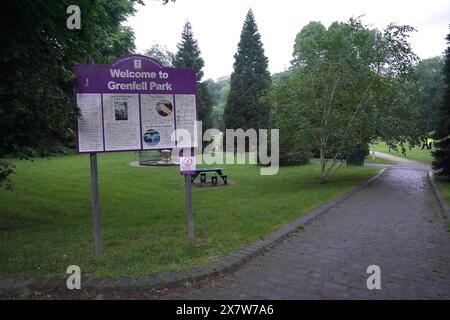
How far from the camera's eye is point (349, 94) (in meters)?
14.7

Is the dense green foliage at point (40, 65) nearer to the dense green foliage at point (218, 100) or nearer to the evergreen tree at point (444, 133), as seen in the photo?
the evergreen tree at point (444, 133)

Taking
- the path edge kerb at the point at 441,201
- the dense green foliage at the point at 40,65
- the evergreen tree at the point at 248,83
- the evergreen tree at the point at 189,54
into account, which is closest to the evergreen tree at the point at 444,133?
the path edge kerb at the point at 441,201

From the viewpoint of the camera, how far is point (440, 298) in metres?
4.43

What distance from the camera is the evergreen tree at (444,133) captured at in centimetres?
1736

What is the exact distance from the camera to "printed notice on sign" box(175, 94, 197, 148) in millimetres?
6117

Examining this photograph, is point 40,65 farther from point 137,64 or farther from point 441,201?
point 441,201

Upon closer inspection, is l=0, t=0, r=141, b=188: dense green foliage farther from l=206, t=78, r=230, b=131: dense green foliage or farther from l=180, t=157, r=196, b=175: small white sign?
l=206, t=78, r=230, b=131: dense green foliage

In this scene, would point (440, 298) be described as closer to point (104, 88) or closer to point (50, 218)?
point (104, 88)

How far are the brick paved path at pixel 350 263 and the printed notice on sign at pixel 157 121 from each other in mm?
2200

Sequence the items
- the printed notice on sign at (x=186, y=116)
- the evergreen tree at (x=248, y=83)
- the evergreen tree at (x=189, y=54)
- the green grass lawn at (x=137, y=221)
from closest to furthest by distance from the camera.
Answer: the green grass lawn at (x=137, y=221), the printed notice on sign at (x=186, y=116), the evergreen tree at (x=248, y=83), the evergreen tree at (x=189, y=54)

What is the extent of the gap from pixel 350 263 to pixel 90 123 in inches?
160

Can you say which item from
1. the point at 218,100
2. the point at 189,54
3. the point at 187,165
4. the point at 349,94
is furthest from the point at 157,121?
the point at 218,100

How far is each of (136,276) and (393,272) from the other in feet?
10.8

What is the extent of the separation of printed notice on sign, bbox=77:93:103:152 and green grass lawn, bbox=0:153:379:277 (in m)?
1.56
